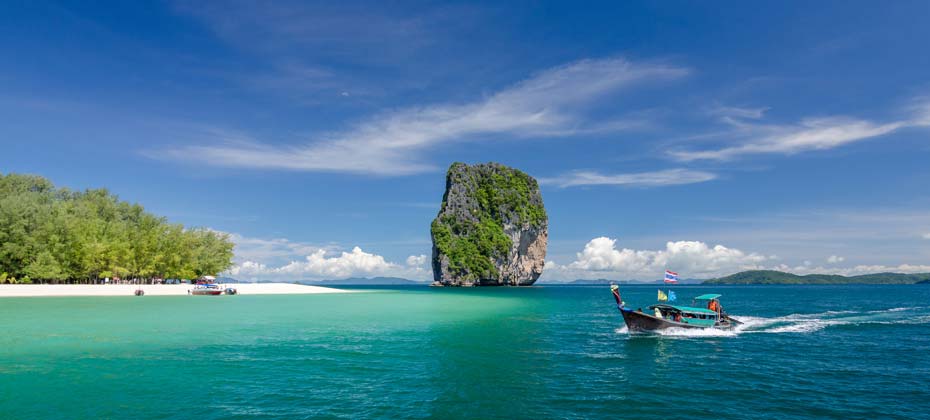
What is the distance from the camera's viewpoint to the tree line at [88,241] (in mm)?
82000

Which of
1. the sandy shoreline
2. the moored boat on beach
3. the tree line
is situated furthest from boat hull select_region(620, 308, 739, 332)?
the tree line

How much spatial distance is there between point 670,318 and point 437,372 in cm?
2664

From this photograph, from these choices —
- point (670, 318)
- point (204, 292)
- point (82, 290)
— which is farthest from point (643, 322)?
point (82, 290)

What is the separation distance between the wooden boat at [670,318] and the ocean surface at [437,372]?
129 cm

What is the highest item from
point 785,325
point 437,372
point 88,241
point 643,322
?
point 88,241

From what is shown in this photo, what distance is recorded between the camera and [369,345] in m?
31.5

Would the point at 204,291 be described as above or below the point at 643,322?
below

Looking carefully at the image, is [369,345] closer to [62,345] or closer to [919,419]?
[62,345]

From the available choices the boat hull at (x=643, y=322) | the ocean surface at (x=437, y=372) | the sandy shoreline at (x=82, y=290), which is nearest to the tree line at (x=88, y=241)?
the sandy shoreline at (x=82, y=290)

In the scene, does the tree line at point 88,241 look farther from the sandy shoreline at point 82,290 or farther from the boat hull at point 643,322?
the boat hull at point 643,322

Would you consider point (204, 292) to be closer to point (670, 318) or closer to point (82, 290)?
point (82, 290)

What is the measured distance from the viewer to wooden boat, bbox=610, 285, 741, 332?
40531mm

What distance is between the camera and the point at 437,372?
23781mm

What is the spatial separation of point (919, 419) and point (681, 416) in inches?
345
